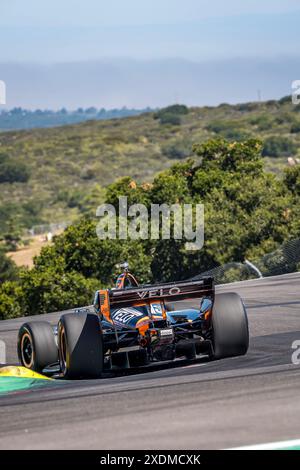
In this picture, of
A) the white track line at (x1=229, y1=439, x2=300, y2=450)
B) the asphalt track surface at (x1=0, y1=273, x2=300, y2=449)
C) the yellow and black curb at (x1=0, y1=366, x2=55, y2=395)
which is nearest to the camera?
the white track line at (x1=229, y1=439, x2=300, y2=450)

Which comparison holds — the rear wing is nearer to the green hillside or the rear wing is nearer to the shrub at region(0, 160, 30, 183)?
the green hillside

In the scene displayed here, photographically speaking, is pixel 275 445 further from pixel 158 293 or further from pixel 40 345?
pixel 40 345

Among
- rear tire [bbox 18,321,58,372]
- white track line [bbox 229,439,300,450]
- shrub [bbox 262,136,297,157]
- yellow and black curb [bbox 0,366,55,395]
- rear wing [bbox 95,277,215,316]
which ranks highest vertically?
shrub [bbox 262,136,297,157]

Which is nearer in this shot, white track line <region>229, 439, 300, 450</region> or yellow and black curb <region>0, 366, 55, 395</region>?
white track line <region>229, 439, 300, 450</region>

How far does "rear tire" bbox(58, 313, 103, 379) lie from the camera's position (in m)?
12.4

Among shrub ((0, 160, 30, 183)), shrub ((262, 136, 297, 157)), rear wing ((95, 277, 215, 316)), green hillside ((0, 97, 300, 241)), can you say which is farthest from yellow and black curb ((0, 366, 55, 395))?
shrub ((0, 160, 30, 183))

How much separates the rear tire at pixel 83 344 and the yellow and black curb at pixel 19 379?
0.44 m

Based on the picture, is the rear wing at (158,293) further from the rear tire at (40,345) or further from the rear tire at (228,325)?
the rear tire at (40,345)

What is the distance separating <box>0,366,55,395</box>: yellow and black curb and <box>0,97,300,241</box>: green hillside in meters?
69.2

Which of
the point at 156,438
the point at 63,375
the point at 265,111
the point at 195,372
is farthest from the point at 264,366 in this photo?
the point at 265,111

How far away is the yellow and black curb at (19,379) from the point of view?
1233 cm

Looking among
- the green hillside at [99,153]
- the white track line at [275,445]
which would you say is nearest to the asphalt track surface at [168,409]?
the white track line at [275,445]

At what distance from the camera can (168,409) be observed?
9.03m
